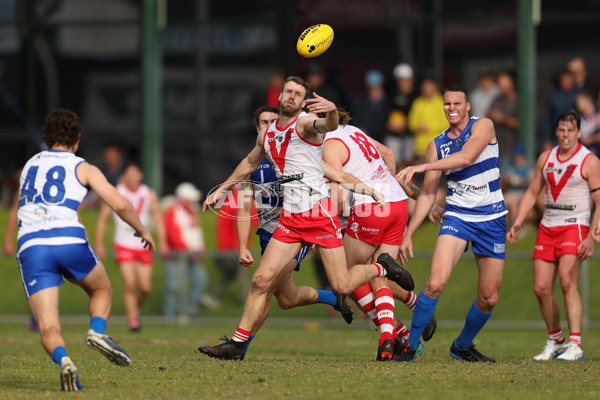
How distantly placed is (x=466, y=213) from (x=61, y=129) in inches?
156

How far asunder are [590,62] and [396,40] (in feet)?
13.0

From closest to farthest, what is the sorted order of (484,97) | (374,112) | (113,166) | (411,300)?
(411,300), (374,112), (484,97), (113,166)

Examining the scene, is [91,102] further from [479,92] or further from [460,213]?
[460,213]

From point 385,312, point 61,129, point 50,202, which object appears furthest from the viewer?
point 385,312

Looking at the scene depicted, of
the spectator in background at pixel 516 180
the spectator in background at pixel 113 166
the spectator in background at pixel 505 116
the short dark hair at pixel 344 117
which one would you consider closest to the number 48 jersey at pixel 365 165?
the short dark hair at pixel 344 117

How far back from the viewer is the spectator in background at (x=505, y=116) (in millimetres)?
19469

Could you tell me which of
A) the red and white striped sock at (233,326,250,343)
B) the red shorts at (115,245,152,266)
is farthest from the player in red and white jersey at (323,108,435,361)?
the red shorts at (115,245,152,266)

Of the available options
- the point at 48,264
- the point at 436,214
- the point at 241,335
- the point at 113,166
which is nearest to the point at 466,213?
the point at 436,214

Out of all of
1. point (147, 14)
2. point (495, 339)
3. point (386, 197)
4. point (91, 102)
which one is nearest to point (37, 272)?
point (386, 197)

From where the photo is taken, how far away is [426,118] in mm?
18812

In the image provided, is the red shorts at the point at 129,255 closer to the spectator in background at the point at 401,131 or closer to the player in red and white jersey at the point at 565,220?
the spectator in background at the point at 401,131

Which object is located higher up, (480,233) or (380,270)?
(480,233)

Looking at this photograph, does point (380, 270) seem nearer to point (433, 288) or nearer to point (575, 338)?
point (433, 288)

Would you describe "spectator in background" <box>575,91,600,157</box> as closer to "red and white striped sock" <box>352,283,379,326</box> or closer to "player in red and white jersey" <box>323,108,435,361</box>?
"player in red and white jersey" <box>323,108,435,361</box>
